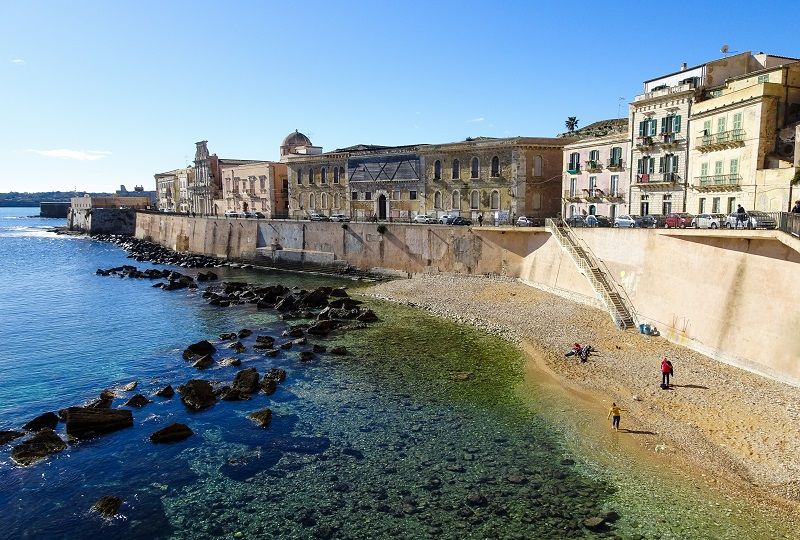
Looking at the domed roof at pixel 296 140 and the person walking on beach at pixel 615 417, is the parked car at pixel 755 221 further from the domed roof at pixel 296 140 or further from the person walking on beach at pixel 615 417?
the domed roof at pixel 296 140

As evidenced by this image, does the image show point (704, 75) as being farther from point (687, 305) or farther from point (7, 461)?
point (7, 461)

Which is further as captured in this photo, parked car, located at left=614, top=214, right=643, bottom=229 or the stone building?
the stone building

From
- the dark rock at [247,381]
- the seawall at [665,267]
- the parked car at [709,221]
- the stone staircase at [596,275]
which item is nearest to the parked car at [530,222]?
the seawall at [665,267]

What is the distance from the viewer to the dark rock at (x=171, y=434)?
64.0ft

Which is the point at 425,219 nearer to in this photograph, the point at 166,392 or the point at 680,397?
the point at 166,392

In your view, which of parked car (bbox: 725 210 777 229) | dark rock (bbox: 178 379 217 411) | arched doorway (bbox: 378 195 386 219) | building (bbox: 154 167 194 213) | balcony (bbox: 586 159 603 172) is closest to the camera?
dark rock (bbox: 178 379 217 411)

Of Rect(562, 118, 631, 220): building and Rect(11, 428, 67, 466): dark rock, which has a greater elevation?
Rect(562, 118, 631, 220): building

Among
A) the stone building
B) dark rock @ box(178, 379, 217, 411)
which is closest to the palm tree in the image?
the stone building

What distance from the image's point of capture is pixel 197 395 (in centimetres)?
2264

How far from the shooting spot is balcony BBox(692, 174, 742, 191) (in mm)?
29500

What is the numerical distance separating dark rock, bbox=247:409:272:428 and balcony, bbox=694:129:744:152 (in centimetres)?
2714

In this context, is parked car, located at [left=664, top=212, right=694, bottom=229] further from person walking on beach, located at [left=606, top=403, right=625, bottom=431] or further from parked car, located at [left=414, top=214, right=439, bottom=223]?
parked car, located at [left=414, top=214, right=439, bottom=223]

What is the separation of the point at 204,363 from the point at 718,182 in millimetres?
29083

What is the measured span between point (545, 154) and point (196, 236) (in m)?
48.5
